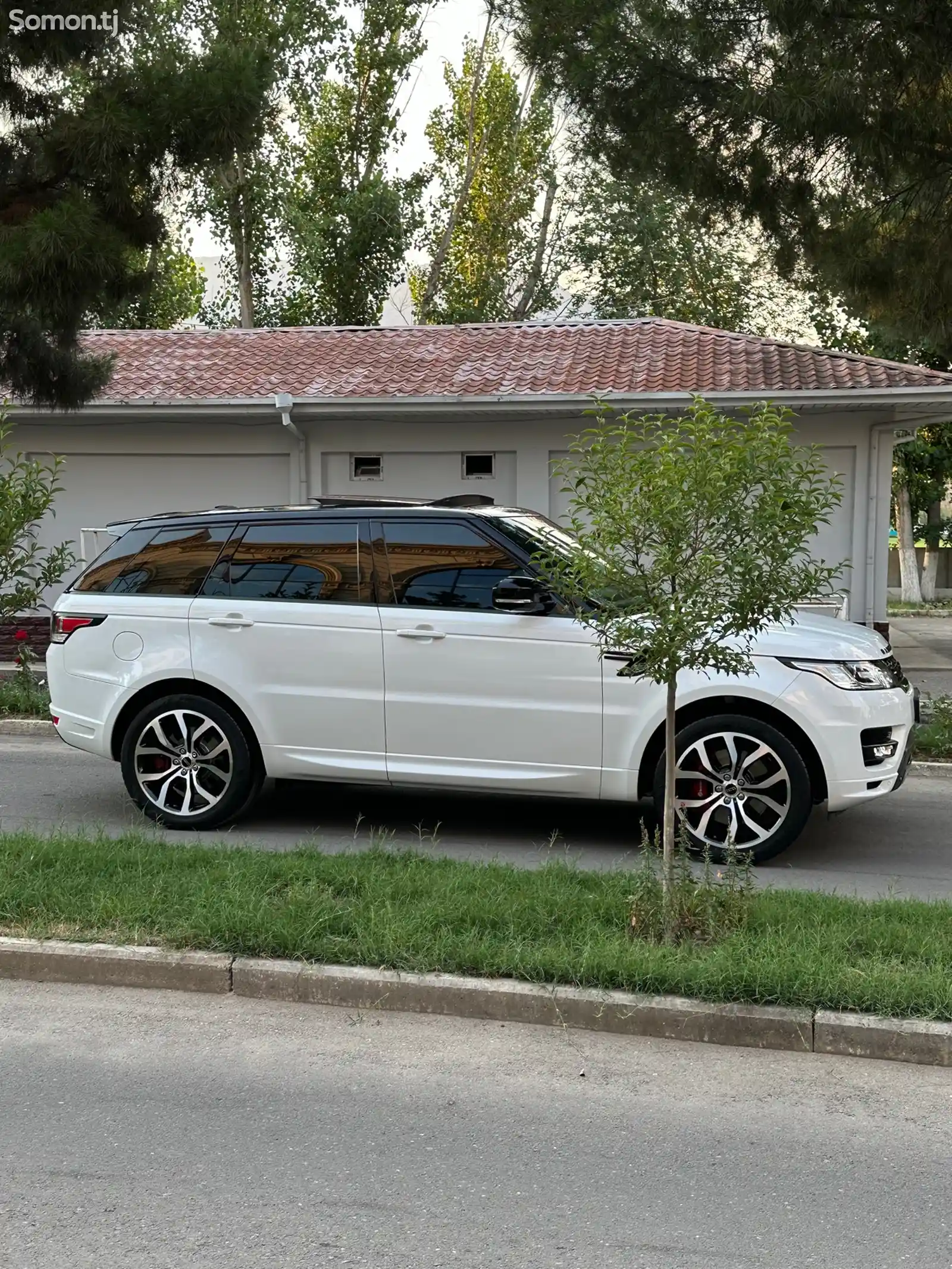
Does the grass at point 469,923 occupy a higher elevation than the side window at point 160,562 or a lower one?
lower

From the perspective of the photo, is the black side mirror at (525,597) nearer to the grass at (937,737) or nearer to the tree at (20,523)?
the grass at (937,737)

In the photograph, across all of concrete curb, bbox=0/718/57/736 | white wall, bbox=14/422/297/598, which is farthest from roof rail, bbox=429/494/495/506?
white wall, bbox=14/422/297/598

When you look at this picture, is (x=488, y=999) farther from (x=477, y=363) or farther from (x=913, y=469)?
(x=913, y=469)

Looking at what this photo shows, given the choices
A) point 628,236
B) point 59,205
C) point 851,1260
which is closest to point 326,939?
point 851,1260

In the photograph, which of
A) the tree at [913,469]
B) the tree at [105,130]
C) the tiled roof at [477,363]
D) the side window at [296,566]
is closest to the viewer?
the side window at [296,566]

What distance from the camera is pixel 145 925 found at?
5.59 m

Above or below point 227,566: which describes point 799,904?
below

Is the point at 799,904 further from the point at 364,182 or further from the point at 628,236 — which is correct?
the point at 628,236

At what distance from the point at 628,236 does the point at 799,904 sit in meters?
35.2

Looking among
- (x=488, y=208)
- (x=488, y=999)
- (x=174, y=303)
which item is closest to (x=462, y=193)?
(x=488, y=208)

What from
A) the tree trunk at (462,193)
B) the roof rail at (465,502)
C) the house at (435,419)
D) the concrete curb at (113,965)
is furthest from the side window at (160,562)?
the tree trunk at (462,193)

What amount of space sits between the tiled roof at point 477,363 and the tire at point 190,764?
27.8 feet

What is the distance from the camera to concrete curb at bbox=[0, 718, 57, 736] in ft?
38.8

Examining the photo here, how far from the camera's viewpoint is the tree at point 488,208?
125 ft
